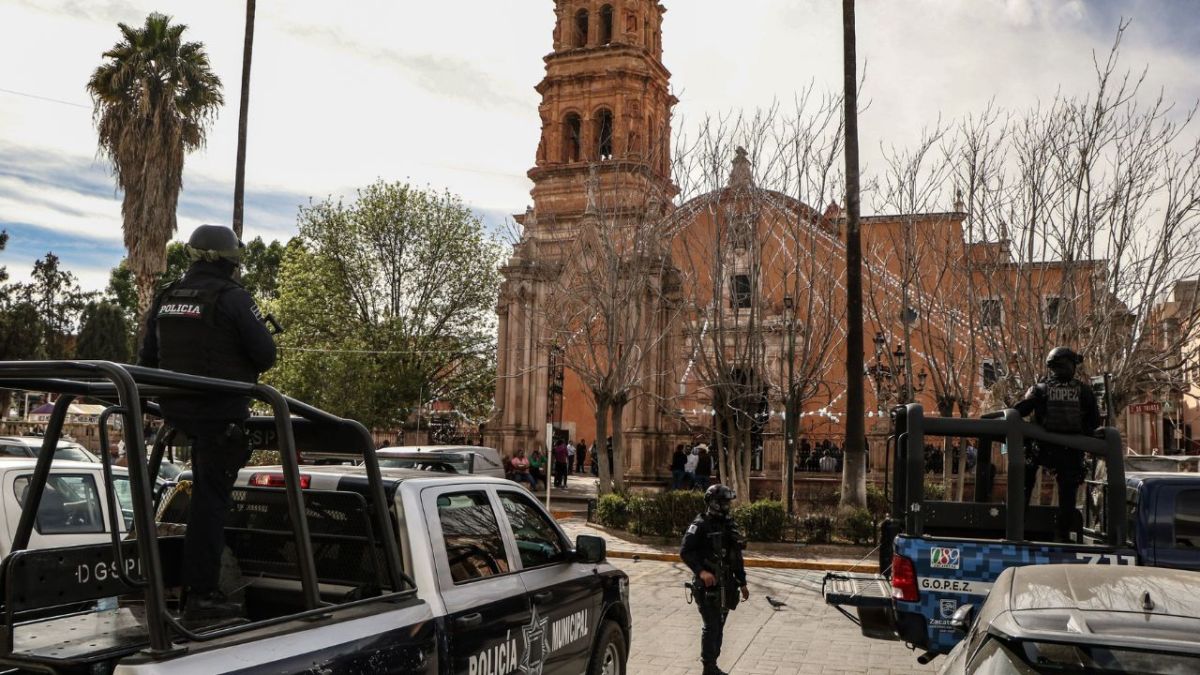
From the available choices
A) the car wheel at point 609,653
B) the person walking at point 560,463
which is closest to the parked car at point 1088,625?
the car wheel at point 609,653

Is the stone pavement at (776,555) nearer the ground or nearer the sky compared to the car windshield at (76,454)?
nearer the ground

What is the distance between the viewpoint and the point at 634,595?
13.4 meters

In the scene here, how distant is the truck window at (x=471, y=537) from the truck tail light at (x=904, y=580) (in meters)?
3.45

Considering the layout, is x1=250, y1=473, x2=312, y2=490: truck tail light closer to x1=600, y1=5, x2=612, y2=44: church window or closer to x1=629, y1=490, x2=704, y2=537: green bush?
x1=629, y1=490, x2=704, y2=537: green bush

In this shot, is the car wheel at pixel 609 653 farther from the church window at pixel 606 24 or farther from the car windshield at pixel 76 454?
the church window at pixel 606 24

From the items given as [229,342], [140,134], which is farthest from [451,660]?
[140,134]

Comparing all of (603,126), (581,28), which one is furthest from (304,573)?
(581,28)

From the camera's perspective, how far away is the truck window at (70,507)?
9.08 m

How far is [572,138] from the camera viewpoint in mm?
41594

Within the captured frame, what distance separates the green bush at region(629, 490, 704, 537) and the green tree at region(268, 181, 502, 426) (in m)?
17.9

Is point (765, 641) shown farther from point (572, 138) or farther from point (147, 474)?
point (572, 138)

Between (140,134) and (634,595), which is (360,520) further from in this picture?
(140,134)

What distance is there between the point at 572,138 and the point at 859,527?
2710cm

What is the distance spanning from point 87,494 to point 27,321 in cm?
4043
